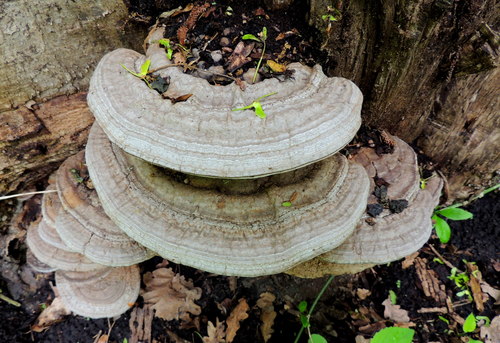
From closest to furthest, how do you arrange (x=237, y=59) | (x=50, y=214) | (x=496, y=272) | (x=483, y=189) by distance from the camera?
(x=237, y=59) → (x=50, y=214) → (x=483, y=189) → (x=496, y=272)

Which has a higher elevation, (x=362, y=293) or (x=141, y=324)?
(x=362, y=293)

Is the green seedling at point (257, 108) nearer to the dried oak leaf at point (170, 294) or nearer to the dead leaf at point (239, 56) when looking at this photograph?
the dead leaf at point (239, 56)

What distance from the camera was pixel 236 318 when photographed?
443cm

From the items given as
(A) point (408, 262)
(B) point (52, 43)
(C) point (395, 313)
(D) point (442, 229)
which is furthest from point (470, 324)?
(B) point (52, 43)

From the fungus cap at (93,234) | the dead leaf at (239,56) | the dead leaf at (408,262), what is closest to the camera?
the dead leaf at (239,56)

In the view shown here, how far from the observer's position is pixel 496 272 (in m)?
4.47

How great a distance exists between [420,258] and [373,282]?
0.70 metres

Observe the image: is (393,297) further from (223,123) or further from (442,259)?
(223,123)

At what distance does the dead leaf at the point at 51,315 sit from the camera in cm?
432

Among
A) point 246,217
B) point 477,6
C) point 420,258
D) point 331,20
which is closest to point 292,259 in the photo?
point 246,217

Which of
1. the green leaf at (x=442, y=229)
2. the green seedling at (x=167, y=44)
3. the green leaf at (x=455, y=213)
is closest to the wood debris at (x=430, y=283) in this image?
the green leaf at (x=442, y=229)

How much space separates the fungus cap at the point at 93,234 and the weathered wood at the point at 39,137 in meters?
0.50

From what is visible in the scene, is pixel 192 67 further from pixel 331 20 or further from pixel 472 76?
pixel 472 76

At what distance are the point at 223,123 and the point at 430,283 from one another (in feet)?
12.1
